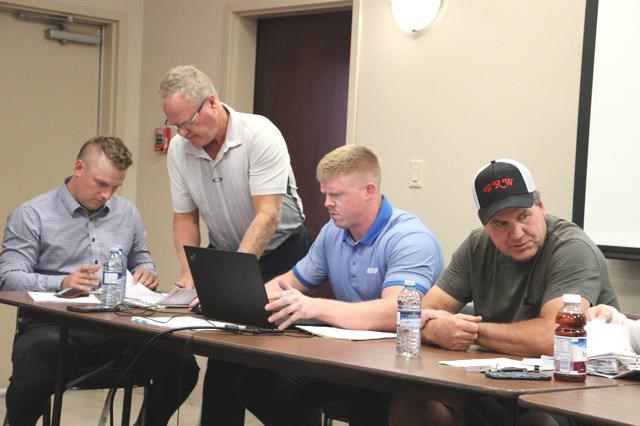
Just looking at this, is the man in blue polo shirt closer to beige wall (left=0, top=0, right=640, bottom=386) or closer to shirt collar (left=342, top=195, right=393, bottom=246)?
shirt collar (left=342, top=195, right=393, bottom=246)

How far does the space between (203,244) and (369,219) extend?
244 cm

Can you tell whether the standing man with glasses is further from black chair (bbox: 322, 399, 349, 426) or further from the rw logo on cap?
the rw logo on cap

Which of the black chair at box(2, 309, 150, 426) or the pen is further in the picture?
the black chair at box(2, 309, 150, 426)

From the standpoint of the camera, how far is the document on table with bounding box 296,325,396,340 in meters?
2.69

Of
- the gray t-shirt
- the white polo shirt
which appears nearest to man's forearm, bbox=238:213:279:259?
the white polo shirt

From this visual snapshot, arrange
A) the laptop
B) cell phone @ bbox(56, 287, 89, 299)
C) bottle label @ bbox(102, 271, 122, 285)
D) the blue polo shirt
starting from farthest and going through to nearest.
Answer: cell phone @ bbox(56, 287, 89, 299) < bottle label @ bbox(102, 271, 122, 285) < the blue polo shirt < the laptop

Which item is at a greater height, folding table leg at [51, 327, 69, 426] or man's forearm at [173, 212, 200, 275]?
man's forearm at [173, 212, 200, 275]

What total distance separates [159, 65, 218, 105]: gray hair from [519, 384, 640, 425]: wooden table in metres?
1.97

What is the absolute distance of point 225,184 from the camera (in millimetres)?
3768

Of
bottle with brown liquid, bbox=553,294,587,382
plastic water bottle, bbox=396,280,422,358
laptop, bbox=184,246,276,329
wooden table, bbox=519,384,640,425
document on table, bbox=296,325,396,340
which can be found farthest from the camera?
laptop, bbox=184,246,276,329

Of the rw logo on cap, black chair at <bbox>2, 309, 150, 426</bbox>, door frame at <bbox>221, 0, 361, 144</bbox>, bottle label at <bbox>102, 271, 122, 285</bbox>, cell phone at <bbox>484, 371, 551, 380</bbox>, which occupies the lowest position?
black chair at <bbox>2, 309, 150, 426</bbox>

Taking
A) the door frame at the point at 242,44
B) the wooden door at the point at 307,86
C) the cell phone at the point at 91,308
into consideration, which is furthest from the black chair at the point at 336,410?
the door frame at the point at 242,44

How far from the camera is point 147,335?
282 centimetres

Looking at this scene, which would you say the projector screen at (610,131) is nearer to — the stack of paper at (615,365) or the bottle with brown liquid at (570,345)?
the stack of paper at (615,365)
